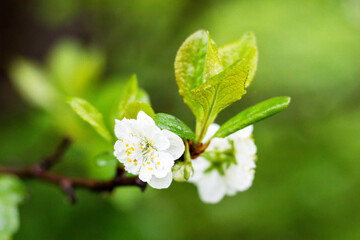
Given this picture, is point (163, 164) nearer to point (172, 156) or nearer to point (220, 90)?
point (172, 156)

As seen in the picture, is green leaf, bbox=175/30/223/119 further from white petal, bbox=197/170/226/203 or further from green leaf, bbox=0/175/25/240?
green leaf, bbox=0/175/25/240

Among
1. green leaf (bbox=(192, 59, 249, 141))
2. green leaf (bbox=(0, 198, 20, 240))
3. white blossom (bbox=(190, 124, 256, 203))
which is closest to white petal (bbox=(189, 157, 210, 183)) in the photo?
white blossom (bbox=(190, 124, 256, 203))

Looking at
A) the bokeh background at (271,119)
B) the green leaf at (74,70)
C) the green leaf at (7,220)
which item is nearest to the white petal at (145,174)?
the green leaf at (7,220)

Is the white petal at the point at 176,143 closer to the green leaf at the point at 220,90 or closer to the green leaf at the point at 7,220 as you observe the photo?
the green leaf at the point at 220,90

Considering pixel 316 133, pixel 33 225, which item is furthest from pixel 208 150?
pixel 316 133

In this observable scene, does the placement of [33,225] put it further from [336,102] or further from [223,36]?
[336,102]

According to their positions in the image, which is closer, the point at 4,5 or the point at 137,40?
the point at 137,40
